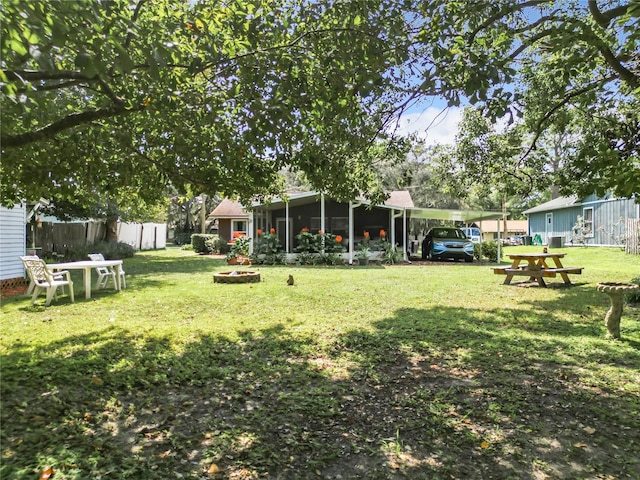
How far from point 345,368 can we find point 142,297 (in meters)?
6.31

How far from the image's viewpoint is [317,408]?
12.3ft

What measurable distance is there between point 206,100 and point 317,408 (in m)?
3.60

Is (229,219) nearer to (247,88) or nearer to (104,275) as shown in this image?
(104,275)

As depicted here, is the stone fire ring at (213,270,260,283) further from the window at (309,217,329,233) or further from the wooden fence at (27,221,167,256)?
the window at (309,217,329,233)

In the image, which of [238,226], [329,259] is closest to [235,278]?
[329,259]

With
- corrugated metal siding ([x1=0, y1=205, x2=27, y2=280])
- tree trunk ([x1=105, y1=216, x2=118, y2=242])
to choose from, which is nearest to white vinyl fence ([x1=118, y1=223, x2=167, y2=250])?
tree trunk ([x1=105, y1=216, x2=118, y2=242])

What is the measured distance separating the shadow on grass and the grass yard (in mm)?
15

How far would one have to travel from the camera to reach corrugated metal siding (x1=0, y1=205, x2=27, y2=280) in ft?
38.1

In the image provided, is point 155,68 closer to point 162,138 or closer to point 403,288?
point 162,138

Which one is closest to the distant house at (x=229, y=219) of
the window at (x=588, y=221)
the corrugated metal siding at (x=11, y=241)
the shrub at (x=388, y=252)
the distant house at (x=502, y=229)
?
the shrub at (x=388, y=252)

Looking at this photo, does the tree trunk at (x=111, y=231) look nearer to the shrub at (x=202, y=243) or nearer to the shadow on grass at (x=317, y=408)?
the shrub at (x=202, y=243)

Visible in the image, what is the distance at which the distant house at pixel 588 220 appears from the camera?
23578 millimetres

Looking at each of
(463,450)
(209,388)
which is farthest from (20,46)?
(463,450)

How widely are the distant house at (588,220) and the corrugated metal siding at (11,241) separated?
21465mm
